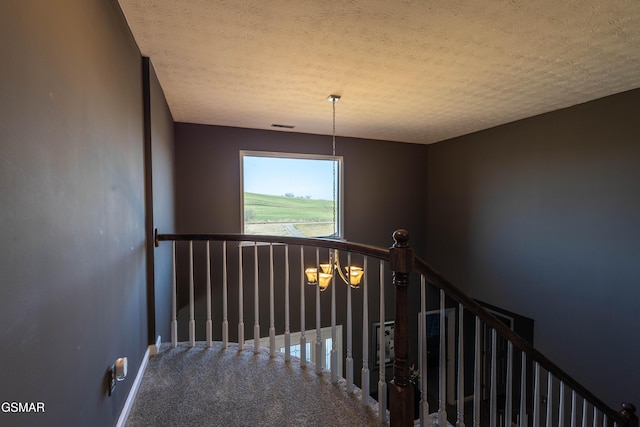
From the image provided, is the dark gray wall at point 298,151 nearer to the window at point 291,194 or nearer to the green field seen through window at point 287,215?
the window at point 291,194

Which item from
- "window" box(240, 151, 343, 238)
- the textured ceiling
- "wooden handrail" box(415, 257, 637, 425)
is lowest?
"wooden handrail" box(415, 257, 637, 425)

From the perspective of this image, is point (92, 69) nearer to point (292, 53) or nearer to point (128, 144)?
point (128, 144)

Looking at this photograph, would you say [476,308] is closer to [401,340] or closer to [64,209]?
[401,340]

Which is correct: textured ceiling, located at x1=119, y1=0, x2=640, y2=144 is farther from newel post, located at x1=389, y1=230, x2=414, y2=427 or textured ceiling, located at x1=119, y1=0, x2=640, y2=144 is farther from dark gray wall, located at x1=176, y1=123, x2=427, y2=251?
newel post, located at x1=389, y1=230, x2=414, y2=427

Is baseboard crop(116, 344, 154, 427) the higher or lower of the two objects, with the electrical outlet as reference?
lower

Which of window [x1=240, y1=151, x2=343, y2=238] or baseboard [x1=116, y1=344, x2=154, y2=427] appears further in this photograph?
window [x1=240, y1=151, x2=343, y2=238]

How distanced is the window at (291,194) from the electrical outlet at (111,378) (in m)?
3.19

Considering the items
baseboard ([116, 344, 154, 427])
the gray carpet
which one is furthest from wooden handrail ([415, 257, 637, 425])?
baseboard ([116, 344, 154, 427])

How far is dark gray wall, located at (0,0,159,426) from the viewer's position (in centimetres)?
79

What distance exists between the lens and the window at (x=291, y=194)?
4664 millimetres

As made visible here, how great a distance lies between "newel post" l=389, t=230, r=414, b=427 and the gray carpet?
0.28m

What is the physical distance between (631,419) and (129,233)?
11.3 ft

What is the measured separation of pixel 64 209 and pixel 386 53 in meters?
2.17

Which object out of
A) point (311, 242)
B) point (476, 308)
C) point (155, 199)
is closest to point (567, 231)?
point (476, 308)
